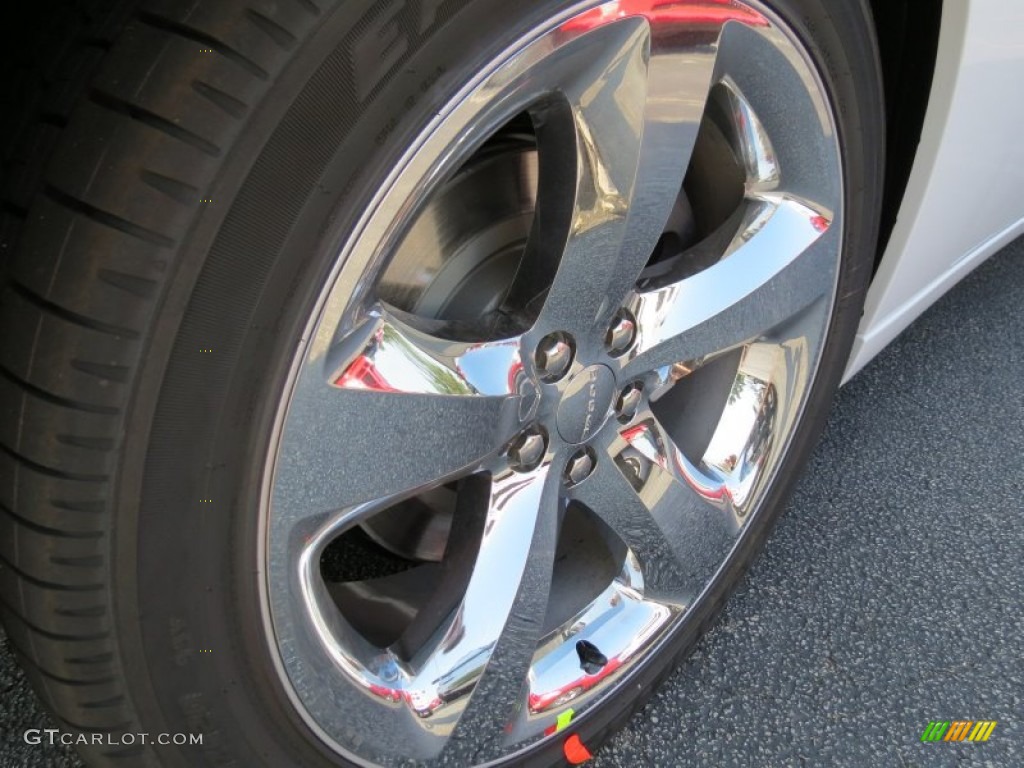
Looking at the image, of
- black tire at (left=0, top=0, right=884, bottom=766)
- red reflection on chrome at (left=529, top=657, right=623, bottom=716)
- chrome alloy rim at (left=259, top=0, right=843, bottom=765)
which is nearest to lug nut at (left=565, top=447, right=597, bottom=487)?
chrome alloy rim at (left=259, top=0, right=843, bottom=765)

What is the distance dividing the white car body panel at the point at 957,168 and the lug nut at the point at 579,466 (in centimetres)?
53

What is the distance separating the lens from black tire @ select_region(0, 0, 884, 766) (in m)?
0.61

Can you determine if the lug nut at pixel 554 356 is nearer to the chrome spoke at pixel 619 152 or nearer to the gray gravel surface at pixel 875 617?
the chrome spoke at pixel 619 152

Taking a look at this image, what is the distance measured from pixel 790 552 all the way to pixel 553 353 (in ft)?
2.34

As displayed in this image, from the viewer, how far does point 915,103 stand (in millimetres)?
1170

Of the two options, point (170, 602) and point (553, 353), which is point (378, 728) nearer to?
point (170, 602)

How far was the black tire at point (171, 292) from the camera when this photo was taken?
0.61 m

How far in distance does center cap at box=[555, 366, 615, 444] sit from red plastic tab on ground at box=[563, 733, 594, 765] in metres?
0.34

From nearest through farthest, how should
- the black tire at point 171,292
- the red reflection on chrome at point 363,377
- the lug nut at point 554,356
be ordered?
1. the black tire at point 171,292
2. the red reflection on chrome at point 363,377
3. the lug nut at point 554,356

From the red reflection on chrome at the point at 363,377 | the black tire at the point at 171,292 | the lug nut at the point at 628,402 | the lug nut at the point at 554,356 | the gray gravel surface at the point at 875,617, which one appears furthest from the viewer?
the gray gravel surface at the point at 875,617

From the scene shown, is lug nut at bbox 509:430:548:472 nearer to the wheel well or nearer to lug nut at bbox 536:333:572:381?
lug nut at bbox 536:333:572:381

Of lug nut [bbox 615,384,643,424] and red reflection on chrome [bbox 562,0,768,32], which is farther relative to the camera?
lug nut [bbox 615,384,643,424]

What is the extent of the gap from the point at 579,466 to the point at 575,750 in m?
0.32

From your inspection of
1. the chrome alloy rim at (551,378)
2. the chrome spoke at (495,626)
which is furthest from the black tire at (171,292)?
the chrome spoke at (495,626)
